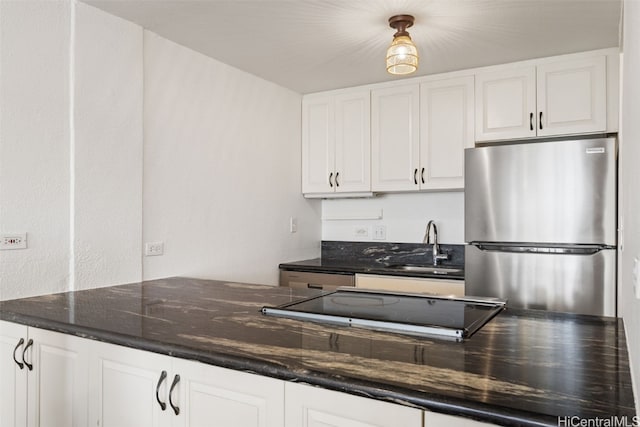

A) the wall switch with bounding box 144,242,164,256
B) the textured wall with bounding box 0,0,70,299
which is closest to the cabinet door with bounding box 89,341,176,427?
the textured wall with bounding box 0,0,70,299

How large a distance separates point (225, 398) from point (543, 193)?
6.86 ft

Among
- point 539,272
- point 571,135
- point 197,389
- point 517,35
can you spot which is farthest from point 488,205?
point 197,389

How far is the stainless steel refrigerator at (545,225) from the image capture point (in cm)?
243

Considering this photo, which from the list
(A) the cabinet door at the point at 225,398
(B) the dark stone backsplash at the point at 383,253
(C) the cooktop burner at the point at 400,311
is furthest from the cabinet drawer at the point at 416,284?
(A) the cabinet door at the point at 225,398

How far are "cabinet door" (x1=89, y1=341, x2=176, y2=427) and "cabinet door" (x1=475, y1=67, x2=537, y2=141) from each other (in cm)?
245

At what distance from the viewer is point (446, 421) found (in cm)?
92

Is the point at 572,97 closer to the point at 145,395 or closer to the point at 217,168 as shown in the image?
the point at 217,168

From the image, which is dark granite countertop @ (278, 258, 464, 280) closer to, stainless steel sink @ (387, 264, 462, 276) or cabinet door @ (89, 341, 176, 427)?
stainless steel sink @ (387, 264, 462, 276)

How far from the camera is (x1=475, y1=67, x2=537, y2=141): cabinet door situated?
9.37 ft

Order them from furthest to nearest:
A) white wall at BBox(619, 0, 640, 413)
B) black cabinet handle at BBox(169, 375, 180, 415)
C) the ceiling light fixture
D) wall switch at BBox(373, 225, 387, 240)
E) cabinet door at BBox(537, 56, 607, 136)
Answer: wall switch at BBox(373, 225, 387, 240)
cabinet door at BBox(537, 56, 607, 136)
the ceiling light fixture
black cabinet handle at BBox(169, 375, 180, 415)
white wall at BBox(619, 0, 640, 413)

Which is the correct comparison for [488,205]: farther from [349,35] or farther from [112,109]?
[112,109]

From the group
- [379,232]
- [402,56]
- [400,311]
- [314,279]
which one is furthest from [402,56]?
[379,232]

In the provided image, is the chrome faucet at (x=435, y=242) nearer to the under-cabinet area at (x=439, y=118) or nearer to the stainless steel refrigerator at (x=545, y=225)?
the under-cabinet area at (x=439, y=118)

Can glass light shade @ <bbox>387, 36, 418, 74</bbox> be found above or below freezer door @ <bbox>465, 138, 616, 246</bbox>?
above
